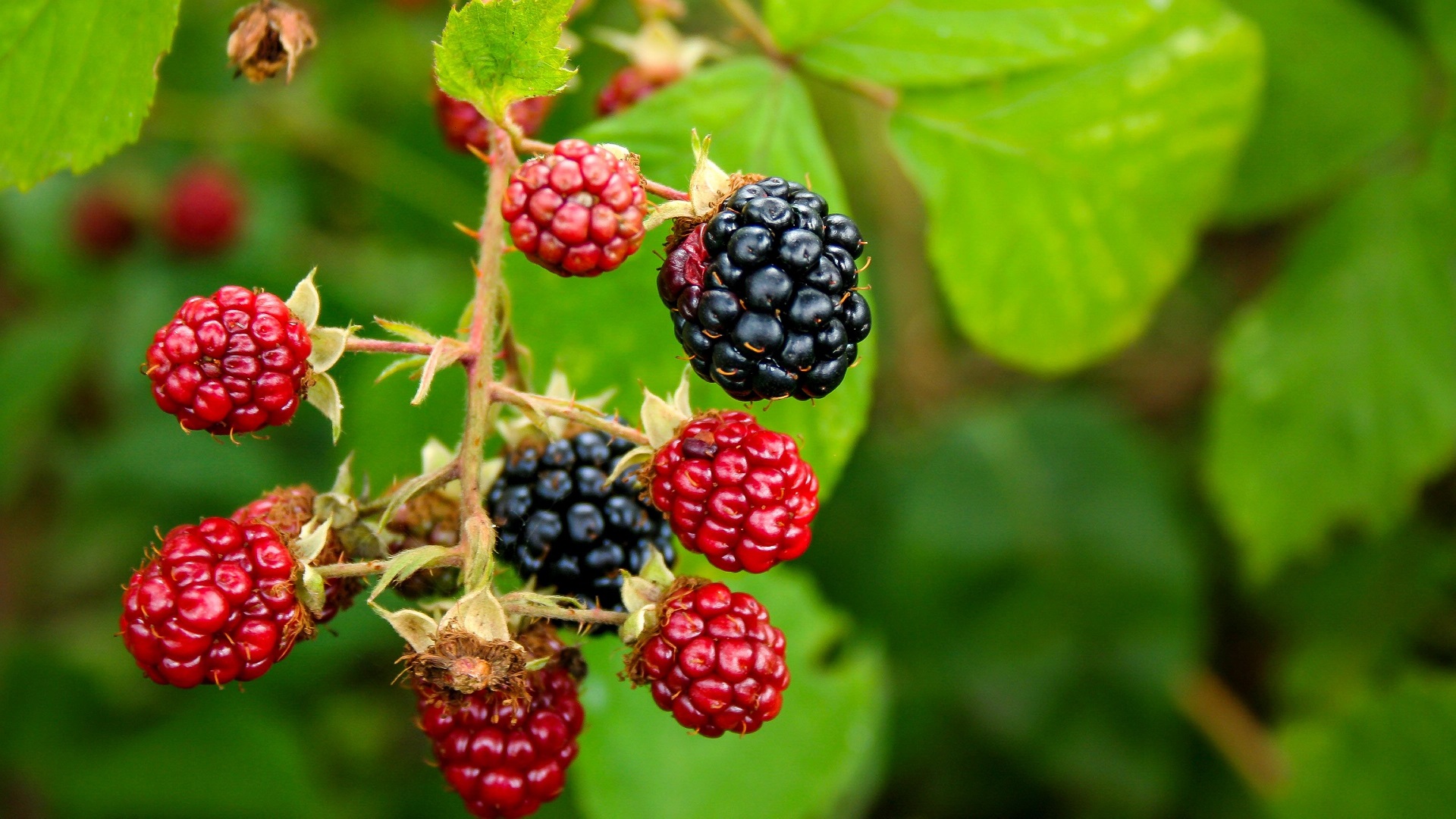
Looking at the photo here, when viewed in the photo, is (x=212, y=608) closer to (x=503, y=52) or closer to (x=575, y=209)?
(x=575, y=209)

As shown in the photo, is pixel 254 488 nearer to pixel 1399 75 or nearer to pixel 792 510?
pixel 792 510

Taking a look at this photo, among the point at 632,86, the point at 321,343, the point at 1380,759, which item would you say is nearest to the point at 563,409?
the point at 321,343

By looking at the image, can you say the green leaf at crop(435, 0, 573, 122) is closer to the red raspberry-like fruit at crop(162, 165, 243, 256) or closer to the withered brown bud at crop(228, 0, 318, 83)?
the withered brown bud at crop(228, 0, 318, 83)

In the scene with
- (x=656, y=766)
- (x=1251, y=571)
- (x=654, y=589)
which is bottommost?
(x=656, y=766)

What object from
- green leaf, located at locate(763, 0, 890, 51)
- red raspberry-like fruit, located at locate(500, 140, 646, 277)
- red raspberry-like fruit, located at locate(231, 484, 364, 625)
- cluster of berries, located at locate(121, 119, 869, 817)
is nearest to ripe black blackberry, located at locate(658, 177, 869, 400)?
cluster of berries, located at locate(121, 119, 869, 817)

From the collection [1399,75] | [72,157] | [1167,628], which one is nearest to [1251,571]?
[1167,628]

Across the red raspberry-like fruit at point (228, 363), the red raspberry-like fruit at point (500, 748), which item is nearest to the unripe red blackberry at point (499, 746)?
the red raspberry-like fruit at point (500, 748)
